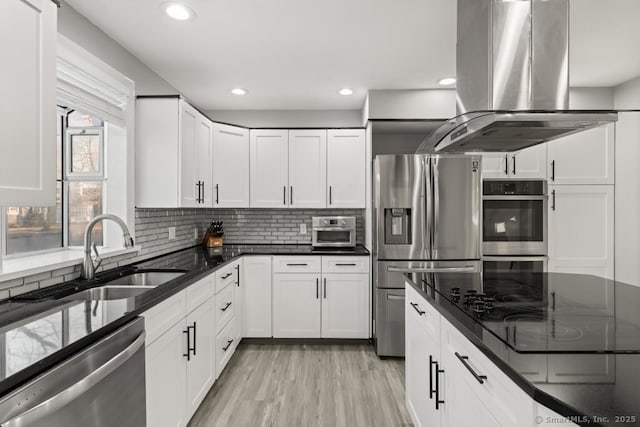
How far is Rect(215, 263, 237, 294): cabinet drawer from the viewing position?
2.81 meters

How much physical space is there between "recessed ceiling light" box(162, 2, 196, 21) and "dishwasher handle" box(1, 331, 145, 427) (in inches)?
71.1

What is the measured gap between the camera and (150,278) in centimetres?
246

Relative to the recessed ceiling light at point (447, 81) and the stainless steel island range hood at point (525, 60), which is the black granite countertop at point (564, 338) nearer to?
the stainless steel island range hood at point (525, 60)

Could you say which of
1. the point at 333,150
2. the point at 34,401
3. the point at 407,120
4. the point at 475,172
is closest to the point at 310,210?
the point at 333,150

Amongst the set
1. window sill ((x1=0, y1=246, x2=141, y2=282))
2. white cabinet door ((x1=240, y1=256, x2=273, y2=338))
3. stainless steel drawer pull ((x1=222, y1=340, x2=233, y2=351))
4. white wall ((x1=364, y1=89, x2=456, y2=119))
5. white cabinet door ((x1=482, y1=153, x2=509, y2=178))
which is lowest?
stainless steel drawer pull ((x1=222, y1=340, x2=233, y2=351))

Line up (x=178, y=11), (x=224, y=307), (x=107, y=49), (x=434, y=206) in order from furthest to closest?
(x=434, y=206) < (x=224, y=307) < (x=107, y=49) < (x=178, y=11)

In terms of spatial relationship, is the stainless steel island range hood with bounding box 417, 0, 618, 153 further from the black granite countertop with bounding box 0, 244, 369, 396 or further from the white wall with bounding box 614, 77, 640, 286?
the white wall with bounding box 614, 77, 640, 286

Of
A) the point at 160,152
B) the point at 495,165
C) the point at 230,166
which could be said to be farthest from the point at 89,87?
the point at 495,165

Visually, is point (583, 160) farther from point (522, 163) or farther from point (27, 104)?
point (27, 104)

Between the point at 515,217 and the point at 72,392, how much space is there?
→ 3406 millimetres

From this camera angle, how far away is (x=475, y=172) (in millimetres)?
3283

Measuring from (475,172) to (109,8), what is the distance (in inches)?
118

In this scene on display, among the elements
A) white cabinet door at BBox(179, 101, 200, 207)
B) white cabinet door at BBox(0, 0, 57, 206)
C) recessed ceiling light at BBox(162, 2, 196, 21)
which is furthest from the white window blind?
white cabinet door at BBox(0, 0, 57, 206)

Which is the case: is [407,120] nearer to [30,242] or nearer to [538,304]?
[538,304]
